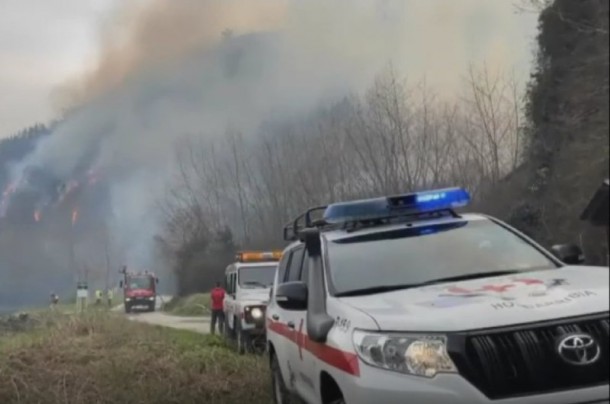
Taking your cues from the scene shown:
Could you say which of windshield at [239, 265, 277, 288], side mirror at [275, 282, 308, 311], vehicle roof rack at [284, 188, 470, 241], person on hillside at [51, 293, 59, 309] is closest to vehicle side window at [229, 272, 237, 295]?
windshield at [239, 265, 277, 288]

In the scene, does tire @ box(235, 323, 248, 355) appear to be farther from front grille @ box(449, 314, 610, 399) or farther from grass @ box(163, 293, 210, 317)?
grass @ box(163, 293, 210, 317)

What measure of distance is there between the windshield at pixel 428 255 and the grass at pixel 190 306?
1574 cm

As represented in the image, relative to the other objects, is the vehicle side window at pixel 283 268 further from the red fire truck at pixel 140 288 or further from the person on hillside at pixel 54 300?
the red fire truck at pixel 140 288

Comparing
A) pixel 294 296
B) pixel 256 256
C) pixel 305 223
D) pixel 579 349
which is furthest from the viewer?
pixel 256 256

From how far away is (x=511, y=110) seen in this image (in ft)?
29.3

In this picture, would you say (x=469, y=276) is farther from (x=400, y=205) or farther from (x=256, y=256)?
(x=256, y=256)

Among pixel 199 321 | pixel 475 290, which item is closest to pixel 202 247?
pixel 199 321

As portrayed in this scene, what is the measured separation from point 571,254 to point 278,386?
9.84 ft

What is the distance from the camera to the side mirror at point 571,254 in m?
4.67

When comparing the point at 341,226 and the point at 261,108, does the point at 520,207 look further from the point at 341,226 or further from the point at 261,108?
the point at 261,108

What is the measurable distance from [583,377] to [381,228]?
6.96 ft

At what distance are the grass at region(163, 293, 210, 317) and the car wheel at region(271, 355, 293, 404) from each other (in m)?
13.8

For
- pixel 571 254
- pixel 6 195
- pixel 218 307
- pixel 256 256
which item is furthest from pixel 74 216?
pixel 571 254

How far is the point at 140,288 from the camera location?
23.5 m
